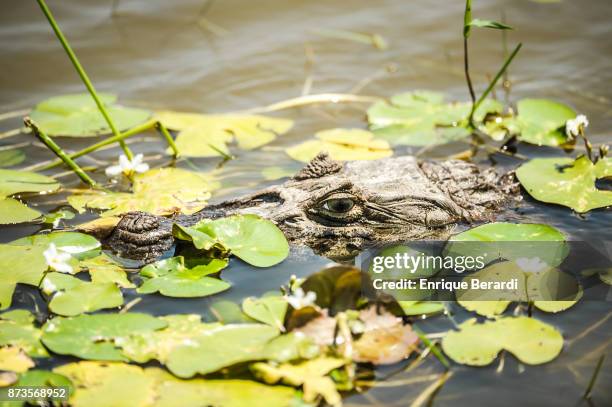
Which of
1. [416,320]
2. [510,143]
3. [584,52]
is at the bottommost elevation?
[416,320]

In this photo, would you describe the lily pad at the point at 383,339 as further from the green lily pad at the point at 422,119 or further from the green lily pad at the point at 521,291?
the green lily pad at the point at 422,119

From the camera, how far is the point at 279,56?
7.16m

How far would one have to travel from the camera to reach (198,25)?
25.1 ft

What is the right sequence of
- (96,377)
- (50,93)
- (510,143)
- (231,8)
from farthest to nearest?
1. (231,8)
2. (50,93)
3. (510,143)
4. (96,377)

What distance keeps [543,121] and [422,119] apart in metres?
1.00

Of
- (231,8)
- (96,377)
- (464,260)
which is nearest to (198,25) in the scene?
(231,8)

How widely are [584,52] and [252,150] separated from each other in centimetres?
402

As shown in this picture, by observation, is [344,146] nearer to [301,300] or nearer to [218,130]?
[218,130]

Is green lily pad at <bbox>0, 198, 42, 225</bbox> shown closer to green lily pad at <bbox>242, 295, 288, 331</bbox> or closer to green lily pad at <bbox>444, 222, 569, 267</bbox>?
green lily pad at <bbox>242, 295, 288, 331</bbox>

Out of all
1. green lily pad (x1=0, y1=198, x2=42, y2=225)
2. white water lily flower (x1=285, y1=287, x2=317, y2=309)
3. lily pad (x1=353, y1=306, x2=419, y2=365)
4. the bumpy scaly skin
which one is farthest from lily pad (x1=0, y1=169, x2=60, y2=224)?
lily pad (x1=353, y1=306, x2=419, y2=365)

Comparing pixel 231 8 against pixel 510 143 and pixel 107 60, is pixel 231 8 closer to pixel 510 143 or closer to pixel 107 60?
pixel 107 60

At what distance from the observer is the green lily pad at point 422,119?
5.38 meters

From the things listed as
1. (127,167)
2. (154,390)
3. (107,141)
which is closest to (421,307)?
(154,390)

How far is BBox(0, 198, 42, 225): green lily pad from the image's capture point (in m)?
4.12
